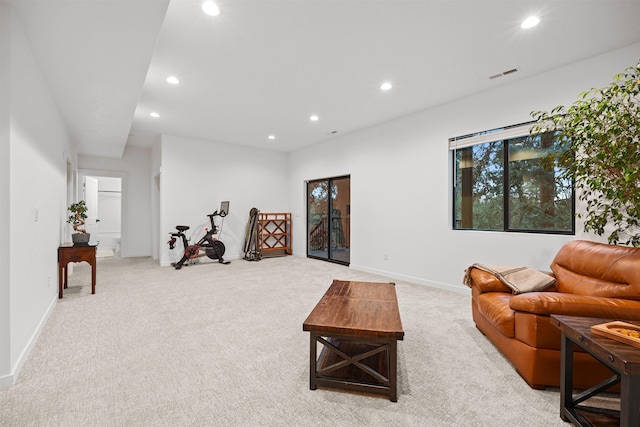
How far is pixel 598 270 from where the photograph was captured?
80.6 inches

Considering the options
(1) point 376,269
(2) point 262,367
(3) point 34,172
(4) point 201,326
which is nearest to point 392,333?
(2) point 262,367

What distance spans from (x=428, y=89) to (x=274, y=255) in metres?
4.98

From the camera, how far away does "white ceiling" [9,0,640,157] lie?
6.99ft

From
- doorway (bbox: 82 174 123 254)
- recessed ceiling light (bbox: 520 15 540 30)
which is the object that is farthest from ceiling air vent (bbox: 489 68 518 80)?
doorway (bbox: 82 174 123 254)

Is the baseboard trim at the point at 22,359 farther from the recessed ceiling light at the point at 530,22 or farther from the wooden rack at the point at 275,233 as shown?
the recessed ceiling light at the point at 530,22

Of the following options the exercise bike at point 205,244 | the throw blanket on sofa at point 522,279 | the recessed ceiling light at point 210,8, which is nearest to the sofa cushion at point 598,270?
the throw blanket on sofa at point 522,279

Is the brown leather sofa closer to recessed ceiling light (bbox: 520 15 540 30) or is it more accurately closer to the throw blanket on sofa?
the throw blanket on sofa

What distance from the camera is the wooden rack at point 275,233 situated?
692cm

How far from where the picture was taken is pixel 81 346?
231cm

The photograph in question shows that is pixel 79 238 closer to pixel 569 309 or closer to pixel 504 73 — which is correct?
pixel 569 309

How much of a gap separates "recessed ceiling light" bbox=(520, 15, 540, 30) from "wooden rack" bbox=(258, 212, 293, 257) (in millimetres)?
5646

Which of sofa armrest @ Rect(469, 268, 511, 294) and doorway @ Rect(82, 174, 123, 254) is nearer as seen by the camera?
sofa armrest @ Rect(469, 268, 511, 294)

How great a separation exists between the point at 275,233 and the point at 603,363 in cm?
631

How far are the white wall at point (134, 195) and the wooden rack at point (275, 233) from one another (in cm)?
285
